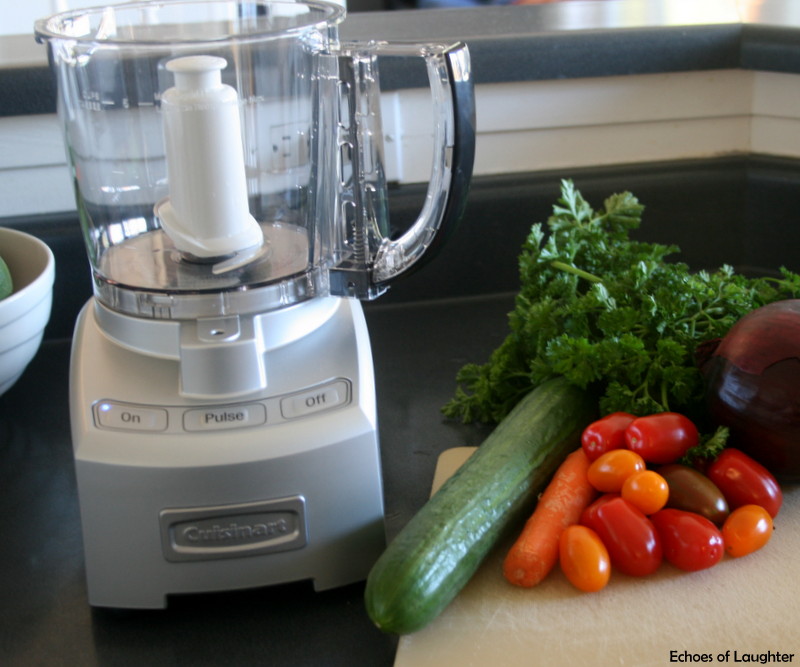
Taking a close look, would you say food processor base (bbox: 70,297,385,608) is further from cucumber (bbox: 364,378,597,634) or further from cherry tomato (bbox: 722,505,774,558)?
cherry tomato (bbox: 722,505,774,558)

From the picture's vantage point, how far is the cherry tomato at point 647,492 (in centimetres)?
77

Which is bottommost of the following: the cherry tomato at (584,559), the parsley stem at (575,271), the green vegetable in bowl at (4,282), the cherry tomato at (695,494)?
the cherry tomato at (584,559)

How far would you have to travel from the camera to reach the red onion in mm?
793

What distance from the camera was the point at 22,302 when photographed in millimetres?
919

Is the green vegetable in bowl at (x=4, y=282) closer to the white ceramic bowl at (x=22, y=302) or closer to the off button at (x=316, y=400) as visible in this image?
the white ceramic bowl at (x=22, y=302)

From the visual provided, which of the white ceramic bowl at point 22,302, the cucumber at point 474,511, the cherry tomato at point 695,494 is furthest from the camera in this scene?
the white ceramic bowl at point 22,302

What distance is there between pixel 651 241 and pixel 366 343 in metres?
0.62

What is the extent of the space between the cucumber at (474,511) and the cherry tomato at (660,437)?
0.24ft

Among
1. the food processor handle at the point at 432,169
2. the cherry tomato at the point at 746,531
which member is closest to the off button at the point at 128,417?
the food processor handle at the point at 432,169

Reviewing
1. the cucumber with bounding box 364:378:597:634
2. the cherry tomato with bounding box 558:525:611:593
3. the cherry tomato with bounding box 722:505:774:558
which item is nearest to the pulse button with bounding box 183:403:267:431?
the cucumber with bounding box 364:378:597:634

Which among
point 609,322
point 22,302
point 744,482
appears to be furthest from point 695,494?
point 22,302

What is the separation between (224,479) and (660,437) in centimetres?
35

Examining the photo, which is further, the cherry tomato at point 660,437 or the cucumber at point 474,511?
the cherry tomato at point 660,437

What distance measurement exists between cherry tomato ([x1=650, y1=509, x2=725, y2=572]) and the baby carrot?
0.07 m
